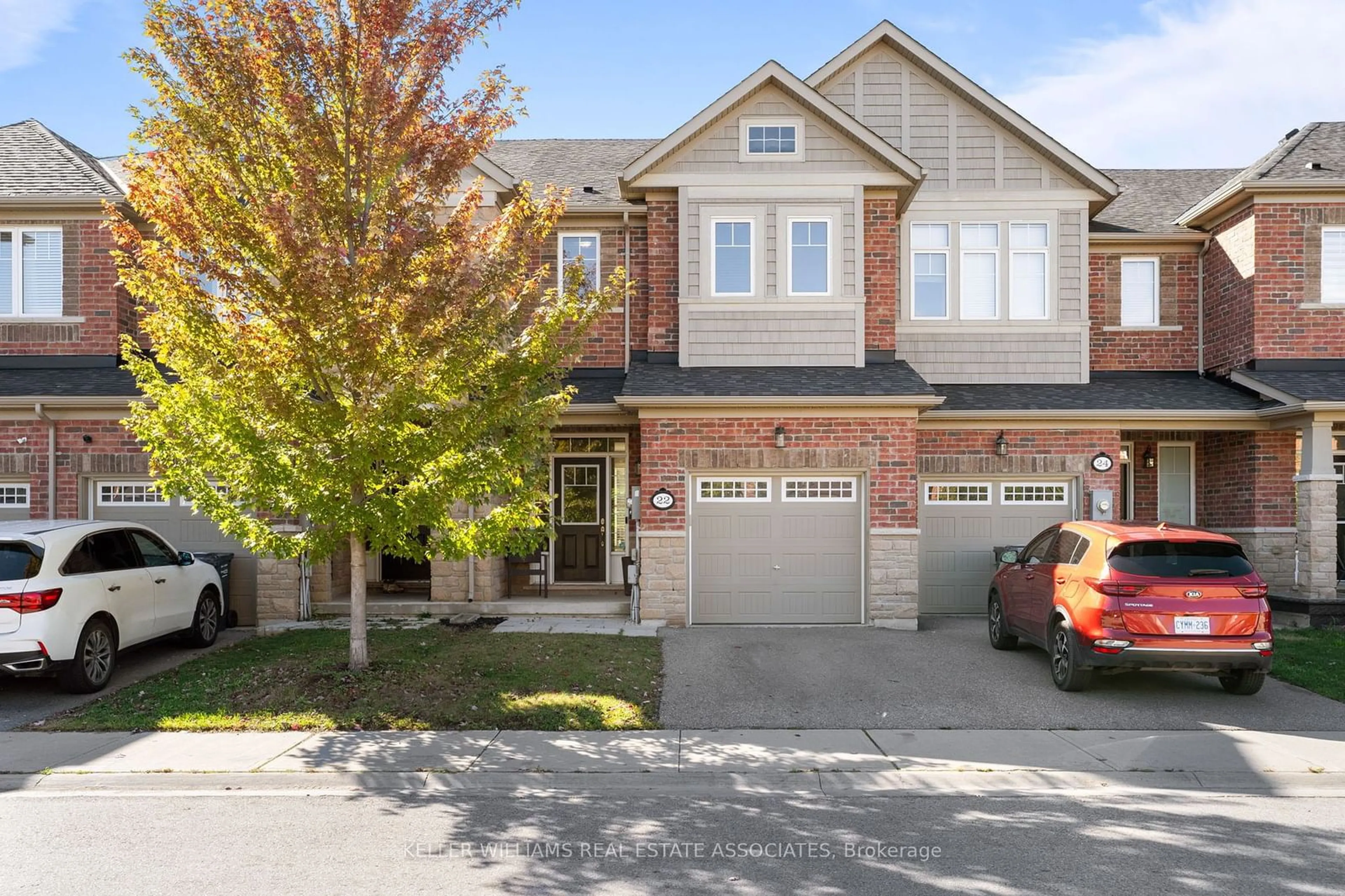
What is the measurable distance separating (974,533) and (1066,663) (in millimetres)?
4806

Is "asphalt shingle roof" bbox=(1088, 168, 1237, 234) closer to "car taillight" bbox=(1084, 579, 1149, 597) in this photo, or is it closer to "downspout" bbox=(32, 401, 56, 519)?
"car taillight" bbox=(1084, 579, 1149, 597)

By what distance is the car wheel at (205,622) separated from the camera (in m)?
11.2

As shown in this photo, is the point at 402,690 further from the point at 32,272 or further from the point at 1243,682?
the point at 32,272

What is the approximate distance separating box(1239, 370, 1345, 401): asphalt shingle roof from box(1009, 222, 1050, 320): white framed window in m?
3.31

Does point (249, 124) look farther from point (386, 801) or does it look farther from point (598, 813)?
point (598, 813)

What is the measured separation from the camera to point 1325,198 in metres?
13.8

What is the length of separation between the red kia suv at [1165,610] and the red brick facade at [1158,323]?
698 cm

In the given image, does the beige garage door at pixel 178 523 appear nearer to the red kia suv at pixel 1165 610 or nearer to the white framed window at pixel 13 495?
the white framed window at pixel 13 495

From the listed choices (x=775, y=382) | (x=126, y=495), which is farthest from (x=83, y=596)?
(x=775, y=382)

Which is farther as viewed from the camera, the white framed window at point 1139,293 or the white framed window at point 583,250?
the white framed window at point 1139,293

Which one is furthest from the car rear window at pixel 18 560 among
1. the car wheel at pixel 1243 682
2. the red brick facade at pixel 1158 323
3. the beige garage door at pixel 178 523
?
the red brick facade at pixel 1158 323

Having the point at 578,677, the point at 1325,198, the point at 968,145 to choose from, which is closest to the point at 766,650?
the point at 578,677

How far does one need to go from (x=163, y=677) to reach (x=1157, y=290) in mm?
15939

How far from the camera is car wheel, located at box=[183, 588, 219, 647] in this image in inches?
442
